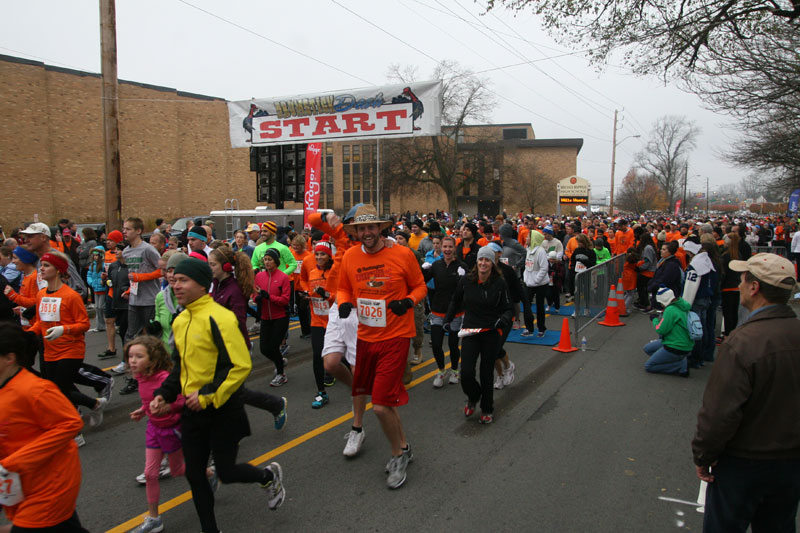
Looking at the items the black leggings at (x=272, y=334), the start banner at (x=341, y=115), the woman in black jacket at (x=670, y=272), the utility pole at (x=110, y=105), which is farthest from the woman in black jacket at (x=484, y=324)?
the utility pole at (x=110, y=105)

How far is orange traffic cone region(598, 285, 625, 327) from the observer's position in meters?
10.5

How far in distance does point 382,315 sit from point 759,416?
251 centimetres

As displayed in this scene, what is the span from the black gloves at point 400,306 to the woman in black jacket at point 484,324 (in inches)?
56.6

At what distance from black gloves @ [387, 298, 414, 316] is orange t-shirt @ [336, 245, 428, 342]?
0.36ft

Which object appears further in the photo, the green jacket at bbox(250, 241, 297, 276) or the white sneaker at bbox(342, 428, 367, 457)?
the green jacket at bbox(250, 241, 297, 276)

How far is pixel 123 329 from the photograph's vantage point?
24.6ft

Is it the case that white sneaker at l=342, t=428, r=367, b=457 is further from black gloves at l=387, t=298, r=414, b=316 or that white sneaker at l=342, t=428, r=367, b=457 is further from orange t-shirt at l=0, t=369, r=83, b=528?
orange t-shirt at l=0, t=369, r=83, b=528

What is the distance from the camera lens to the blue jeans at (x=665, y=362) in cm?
701

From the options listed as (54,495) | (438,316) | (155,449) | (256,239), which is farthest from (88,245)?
(54,495)

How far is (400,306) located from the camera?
395 centimetres

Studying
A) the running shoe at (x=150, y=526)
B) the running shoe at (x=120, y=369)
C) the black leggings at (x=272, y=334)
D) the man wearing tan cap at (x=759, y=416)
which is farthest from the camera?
the running shoe at (x=120, y=369)

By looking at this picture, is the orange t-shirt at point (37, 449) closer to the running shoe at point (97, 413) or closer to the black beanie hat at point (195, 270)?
the black beanie hat at point (195, 270)

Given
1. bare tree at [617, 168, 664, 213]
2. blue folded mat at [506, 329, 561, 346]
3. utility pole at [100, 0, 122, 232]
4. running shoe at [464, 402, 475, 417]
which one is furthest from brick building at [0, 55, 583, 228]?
bare tree at [617, 168, 664, 213]

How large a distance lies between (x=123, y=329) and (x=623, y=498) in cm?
683
